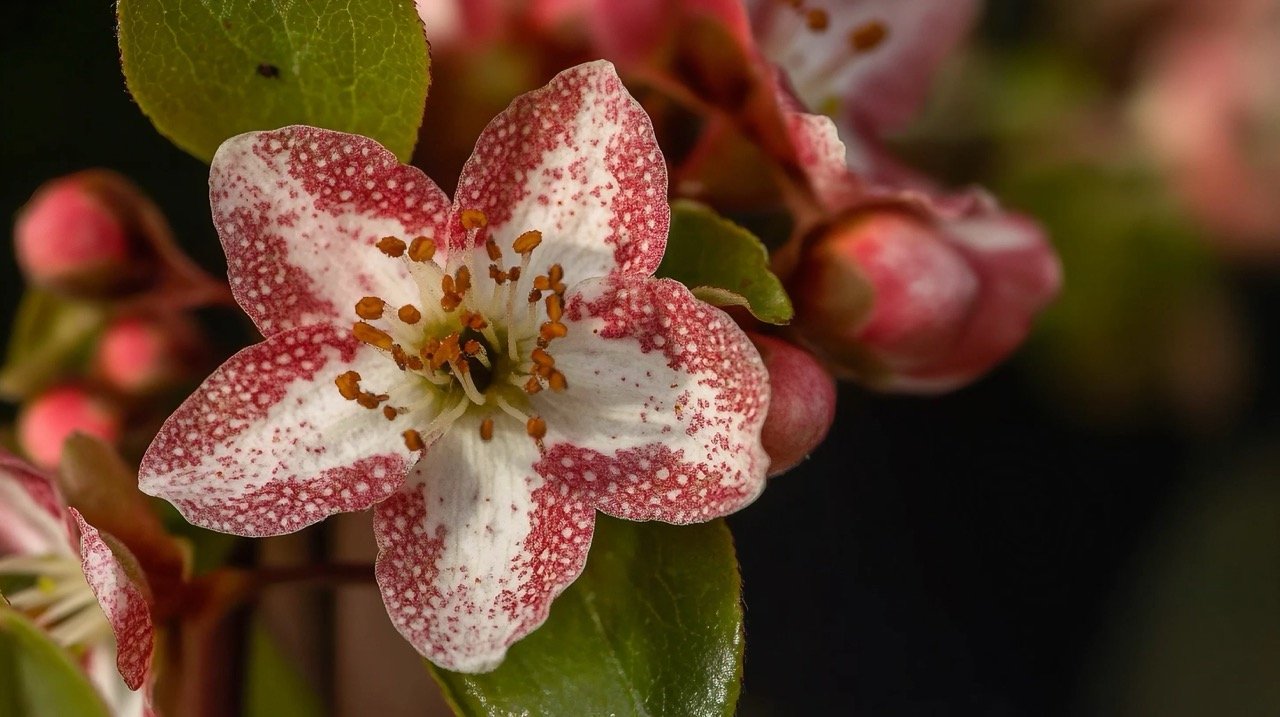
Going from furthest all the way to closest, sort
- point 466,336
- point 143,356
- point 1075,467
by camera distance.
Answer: point 1075,467
point 143,356
point 466,336

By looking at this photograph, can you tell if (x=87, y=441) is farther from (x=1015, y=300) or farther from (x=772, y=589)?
(x=772, y=589)

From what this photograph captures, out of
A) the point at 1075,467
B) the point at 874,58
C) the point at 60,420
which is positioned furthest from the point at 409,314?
the point at 1075,467

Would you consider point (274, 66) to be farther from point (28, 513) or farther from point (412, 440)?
point (28, 513)

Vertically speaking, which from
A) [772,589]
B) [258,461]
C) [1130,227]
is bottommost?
[772,589]

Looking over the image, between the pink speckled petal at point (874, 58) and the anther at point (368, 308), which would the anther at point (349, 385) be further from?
the pink speckled petal at point (874, 58)

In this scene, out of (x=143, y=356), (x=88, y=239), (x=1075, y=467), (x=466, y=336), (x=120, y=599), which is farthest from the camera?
(x=1075, y=467)

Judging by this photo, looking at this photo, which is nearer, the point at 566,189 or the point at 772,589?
the point at 566,189

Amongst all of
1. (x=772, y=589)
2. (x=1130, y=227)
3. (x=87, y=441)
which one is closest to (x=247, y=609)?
(x=87, y=441)
